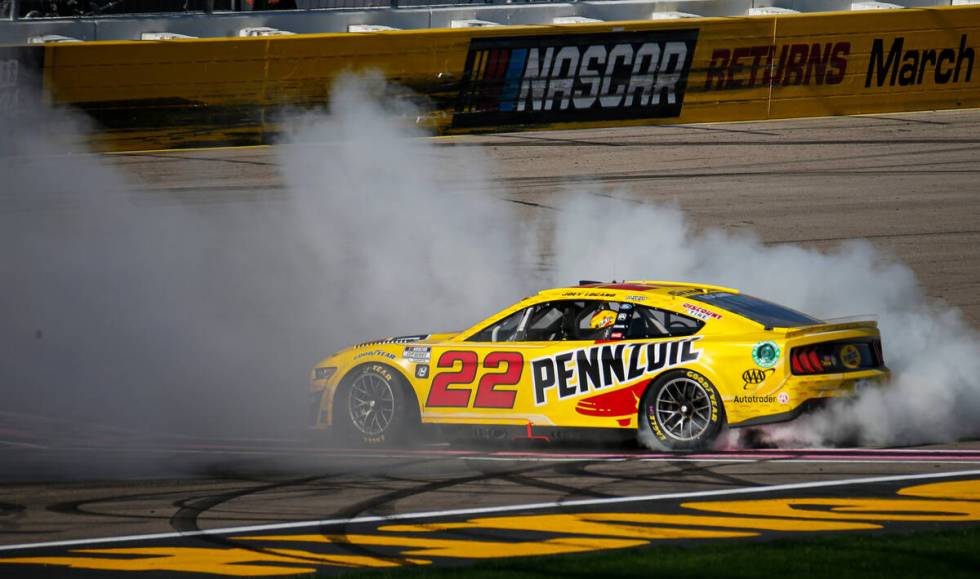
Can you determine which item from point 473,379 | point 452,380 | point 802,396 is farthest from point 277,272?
point 802,396

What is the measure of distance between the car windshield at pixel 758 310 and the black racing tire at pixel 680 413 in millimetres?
635

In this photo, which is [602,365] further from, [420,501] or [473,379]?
[420,501]

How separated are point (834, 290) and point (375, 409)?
14.8 ft

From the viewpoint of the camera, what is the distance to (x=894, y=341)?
12.8 m

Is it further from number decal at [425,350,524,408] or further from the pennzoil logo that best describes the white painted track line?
the pennzoil logo

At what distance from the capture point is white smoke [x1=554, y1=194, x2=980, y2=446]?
11.0 m

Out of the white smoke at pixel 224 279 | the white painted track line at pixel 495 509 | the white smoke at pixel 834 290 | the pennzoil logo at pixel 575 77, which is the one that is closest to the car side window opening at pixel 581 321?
the white smoke at pixel 834 290

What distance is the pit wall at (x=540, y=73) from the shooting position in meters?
18.7

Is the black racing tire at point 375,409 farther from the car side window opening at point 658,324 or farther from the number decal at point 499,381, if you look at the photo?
the car side window opening at point 658,324

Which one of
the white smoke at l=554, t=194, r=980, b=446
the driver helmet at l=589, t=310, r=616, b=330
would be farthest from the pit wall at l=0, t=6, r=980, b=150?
the driver helmet at l=589, t=310, r=616, b=330

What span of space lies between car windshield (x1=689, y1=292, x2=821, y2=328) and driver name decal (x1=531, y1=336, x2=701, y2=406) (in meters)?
0.45

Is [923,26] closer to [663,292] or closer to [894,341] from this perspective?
[894,341]

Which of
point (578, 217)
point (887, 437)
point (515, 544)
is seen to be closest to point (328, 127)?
point (578, 217)

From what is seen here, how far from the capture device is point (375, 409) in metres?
12.2
